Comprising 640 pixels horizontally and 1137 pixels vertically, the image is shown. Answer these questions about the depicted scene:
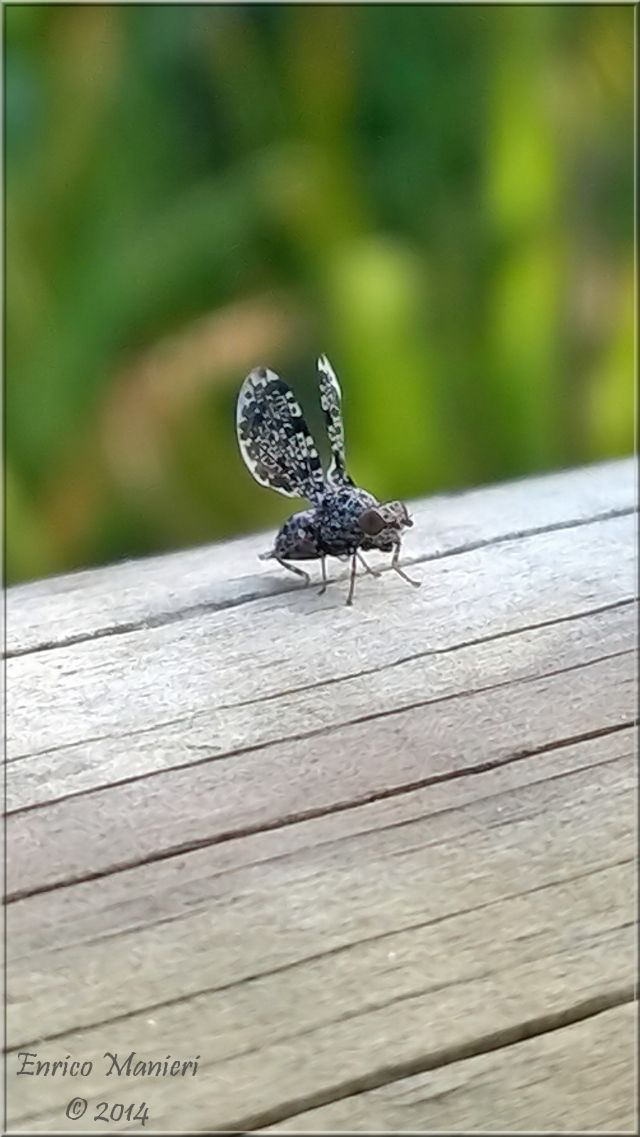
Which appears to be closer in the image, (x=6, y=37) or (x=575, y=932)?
(x=575, y=932)

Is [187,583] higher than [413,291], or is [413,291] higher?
[413,291]

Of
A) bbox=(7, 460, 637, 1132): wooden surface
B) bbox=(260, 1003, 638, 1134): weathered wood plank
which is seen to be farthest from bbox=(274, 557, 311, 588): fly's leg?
bbox=(260, 1003, 638, 1134): weathered wood plank

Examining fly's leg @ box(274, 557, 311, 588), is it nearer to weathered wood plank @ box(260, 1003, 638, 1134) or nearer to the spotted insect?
the spotted insect

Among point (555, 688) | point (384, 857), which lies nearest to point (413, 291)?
point (555, 688)

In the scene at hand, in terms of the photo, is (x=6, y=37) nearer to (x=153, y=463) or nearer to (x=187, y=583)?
(x=153, y=463)

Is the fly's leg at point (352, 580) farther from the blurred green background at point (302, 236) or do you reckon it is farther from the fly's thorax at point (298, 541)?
the blurred green background at point (302, 236)

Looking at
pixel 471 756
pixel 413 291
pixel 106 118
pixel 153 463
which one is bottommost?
pixel 471 756
